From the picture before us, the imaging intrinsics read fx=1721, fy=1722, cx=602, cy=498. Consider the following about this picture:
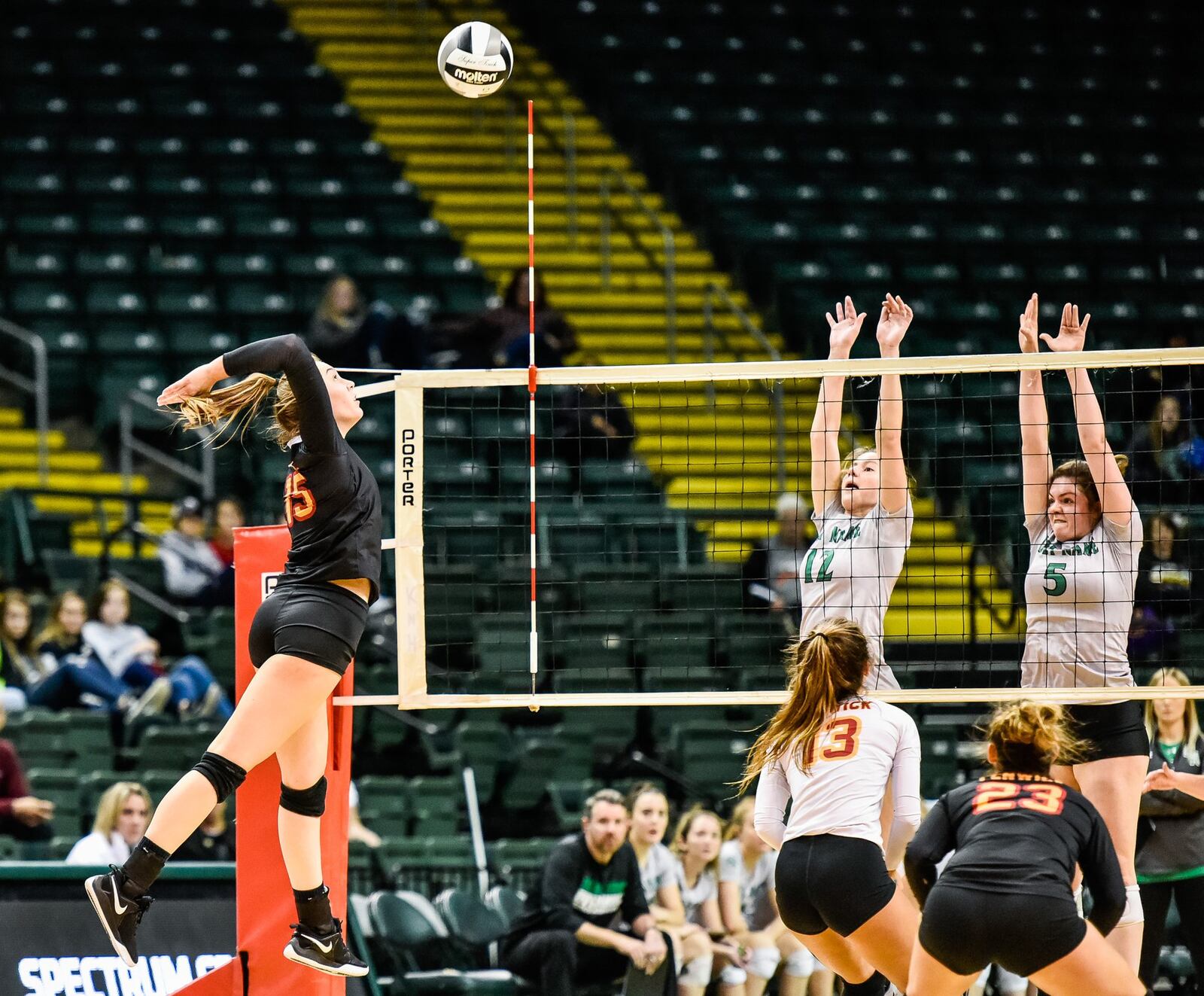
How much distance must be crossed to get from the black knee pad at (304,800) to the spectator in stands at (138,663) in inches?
192

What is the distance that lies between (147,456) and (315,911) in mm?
8961

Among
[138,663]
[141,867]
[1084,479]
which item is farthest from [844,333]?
[138,663]

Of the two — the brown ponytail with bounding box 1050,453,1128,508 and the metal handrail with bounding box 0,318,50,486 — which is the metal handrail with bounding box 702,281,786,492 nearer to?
the metal handrail with bounding box 0,318,50,486

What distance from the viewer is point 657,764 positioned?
35.3ft

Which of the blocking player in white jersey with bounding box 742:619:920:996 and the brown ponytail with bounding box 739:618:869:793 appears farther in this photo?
the brown ponytail with bounding box 739:618:869:793

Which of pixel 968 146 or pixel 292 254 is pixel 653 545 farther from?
pixel 968 146

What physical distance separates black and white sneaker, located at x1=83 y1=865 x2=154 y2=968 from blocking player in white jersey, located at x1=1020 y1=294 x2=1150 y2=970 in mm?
3375

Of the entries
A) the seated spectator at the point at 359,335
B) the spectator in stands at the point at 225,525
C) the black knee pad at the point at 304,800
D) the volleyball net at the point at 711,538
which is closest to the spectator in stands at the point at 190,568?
the spectator in stands at the point at 225,525

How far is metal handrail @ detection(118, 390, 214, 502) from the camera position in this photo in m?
13.6

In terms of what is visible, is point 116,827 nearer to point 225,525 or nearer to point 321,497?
point 321,497

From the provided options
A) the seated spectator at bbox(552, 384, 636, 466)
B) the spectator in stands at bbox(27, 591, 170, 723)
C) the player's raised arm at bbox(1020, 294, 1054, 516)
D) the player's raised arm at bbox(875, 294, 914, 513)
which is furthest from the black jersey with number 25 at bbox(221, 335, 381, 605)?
the seated spectator at bbox(552, 384, 636, 466)

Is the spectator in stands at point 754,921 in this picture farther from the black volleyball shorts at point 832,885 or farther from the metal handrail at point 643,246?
the metal handrail at point 643,246

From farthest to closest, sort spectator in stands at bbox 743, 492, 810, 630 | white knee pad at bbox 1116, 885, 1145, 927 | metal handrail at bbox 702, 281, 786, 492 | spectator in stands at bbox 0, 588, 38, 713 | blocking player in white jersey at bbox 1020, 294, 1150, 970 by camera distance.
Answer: metal handrail at bbox 702, 281, 786, 492 < spectator in stands at bbox 743, 492, 810, 630 < spectator in stands at bbox 0, 588, 38, 713 < blocking player in white jersey at bbox 1020, 294, 1150, 970 < white knee pad at bbox 1116, 885, 1145, 927

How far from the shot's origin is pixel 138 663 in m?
11.1
